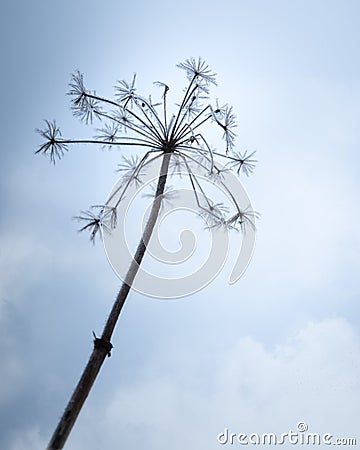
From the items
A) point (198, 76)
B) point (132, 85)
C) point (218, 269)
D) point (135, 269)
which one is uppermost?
point (198, 76)

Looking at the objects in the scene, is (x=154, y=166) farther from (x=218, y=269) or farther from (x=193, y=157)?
(x=218, y=269)

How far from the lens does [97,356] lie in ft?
22.9

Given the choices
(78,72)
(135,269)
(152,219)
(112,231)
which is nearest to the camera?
(135,269)

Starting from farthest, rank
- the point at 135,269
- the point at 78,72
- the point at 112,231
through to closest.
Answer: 1. the point at 78,72
2. the point at 112,231
3. the point at 135,269

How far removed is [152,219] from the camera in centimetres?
863

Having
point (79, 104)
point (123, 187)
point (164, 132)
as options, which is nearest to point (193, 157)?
point (164, 132)

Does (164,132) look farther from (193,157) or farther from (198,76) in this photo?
(198,76)

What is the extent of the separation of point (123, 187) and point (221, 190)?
213 centimetres

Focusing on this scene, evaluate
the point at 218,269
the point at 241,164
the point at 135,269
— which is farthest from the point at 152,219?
the point at 241,164

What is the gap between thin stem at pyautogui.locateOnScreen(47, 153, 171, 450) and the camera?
6.34m

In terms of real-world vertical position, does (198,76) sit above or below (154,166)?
above

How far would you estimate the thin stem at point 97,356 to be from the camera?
20.8 feet

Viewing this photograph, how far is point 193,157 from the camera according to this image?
9.47 metres

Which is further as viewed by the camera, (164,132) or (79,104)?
(79,104)
